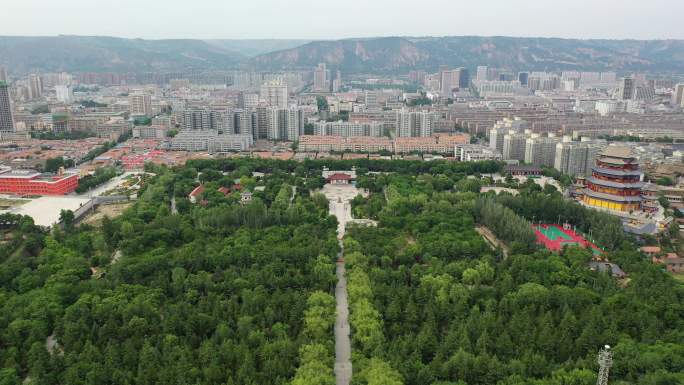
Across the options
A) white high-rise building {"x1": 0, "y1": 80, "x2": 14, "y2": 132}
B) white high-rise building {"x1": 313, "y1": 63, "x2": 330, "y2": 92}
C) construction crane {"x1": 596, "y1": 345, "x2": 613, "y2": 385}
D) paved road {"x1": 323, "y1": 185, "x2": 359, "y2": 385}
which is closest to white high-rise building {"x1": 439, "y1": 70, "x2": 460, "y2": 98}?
white high-rise building {"x1": 313, "y1": 63, "x2": 330, "y2": 92}

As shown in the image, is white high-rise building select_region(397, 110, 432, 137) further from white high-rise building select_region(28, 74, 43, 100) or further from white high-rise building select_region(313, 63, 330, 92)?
white high-rise building select_region(28, 74, 43, 100)

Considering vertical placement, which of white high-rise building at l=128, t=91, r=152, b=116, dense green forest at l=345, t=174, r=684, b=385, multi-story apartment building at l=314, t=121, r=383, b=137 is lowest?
dense green forest at l=345, t=174, r=684, b=385

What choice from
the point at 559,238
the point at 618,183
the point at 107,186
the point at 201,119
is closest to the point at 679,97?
the point at 618,183

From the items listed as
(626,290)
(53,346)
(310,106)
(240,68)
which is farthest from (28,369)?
(240,68)

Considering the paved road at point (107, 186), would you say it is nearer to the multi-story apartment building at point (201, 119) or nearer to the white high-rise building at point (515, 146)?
the multi-story apartment building at point (201, 119)

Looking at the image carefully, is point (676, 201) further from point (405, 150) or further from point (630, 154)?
point (405, 150)

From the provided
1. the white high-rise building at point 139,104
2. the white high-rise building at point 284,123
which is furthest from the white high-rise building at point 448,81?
the white high-rise building at point 139,104
